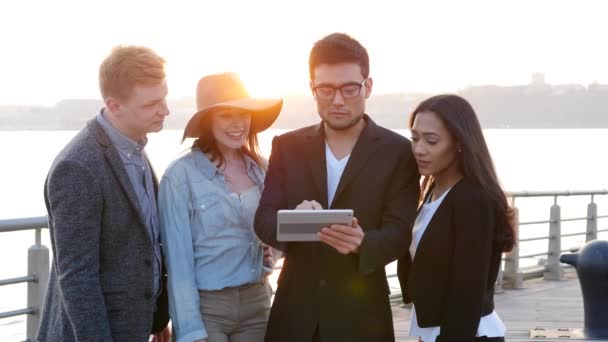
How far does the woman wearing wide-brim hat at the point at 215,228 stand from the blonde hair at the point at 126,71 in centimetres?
41

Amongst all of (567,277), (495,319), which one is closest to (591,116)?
(567,277)

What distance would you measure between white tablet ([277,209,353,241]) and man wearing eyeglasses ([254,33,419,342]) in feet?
0.56

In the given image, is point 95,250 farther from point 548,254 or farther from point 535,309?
point 548,254

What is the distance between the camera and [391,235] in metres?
3.19

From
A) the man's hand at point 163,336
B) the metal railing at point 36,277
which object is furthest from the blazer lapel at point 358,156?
the metal railing at point 36,277

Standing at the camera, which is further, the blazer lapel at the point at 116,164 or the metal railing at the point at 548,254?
the metal railing at the point at 548,254

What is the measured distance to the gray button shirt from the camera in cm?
313

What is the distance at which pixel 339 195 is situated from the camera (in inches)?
128

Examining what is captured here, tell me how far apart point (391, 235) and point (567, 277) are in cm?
778

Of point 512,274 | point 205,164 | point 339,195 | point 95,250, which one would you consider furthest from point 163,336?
point 512,274

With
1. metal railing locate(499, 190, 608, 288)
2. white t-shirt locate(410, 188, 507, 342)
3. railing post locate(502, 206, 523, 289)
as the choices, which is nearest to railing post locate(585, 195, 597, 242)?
metal railing locate(499, 190, 608, 288)

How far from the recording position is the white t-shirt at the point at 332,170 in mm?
3314

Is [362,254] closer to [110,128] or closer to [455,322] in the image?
[455,322]

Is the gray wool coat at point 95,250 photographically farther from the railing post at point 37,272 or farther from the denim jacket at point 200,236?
the railing post at point 37,272
